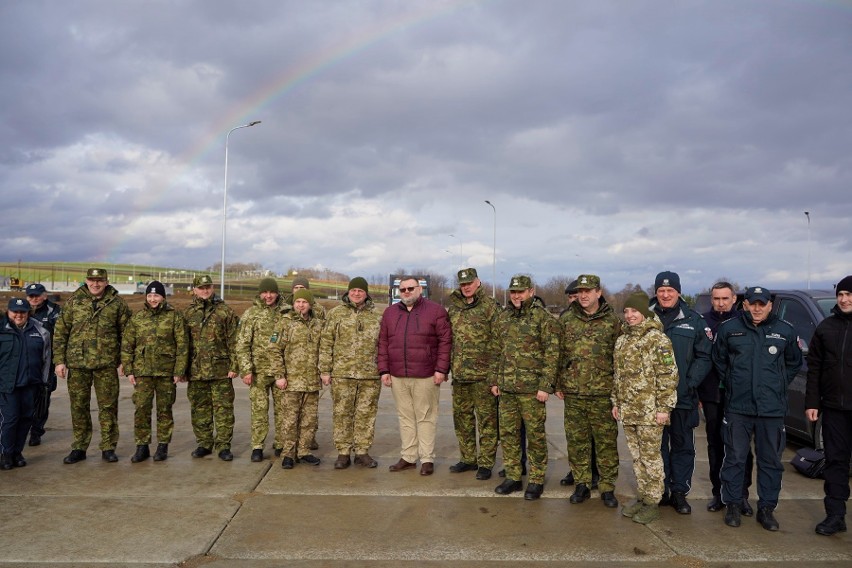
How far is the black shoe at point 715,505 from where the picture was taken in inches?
204

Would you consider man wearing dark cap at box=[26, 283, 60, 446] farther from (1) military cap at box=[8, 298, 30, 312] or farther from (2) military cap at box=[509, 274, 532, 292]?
(2) military cap at box=[509, 274, 532, 292]

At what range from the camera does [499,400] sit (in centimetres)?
583

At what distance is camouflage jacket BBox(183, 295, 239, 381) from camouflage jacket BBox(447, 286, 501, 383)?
2.44 m

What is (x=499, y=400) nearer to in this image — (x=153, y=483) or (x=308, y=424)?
(x=308, y=424)

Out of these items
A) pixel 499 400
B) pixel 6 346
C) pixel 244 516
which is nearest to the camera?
pixel 244 516

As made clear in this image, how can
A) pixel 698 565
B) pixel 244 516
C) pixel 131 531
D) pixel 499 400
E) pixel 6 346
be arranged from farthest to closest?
pixel 6 346 → pixel 499 400 → pixel 244 516 → pixel 131 531 → pixel 698 565

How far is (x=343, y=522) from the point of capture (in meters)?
4.74

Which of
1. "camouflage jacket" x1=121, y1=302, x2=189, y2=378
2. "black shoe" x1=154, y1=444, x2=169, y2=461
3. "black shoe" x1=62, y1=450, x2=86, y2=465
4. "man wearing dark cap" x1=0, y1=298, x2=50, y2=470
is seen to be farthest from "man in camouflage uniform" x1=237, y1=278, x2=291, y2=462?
"man wearing dark cap" x1=0, y1=298, x2=50, y2=470

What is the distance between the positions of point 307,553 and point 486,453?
2374 millimetres

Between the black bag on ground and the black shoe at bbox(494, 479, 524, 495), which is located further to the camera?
the black bag on ground

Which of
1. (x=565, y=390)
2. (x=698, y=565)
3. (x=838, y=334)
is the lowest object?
(x=698, y=565)

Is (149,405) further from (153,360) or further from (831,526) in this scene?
(831,526)

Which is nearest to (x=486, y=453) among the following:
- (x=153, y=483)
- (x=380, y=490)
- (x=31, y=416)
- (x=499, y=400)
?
(x=499, y=400)

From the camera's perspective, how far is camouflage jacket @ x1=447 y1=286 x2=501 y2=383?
6.05 metres
